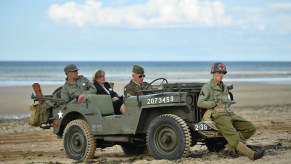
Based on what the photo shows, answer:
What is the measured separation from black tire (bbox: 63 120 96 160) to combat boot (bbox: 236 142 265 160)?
2843 mm

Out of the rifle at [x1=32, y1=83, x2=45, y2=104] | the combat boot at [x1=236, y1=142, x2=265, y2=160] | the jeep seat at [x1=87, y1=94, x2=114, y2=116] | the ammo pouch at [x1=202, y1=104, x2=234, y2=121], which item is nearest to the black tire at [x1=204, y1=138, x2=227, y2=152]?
the ammo pouch at [x1=202, y1=104, x2=234, y2=121]

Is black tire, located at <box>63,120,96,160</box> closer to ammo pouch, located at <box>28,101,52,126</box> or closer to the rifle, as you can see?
ammo pouch, located at <box>28,101,52,126</box>

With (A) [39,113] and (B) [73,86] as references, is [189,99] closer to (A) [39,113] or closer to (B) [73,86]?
(B) [73,86]

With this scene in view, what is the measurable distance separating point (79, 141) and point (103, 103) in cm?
85

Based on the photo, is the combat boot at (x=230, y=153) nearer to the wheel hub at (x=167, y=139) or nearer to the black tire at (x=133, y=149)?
the wheel hub at (x=167, y=139)

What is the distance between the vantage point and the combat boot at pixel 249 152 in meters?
10.2

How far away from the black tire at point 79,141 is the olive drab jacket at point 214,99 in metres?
2.40

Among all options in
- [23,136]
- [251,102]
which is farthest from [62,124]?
[251,102]

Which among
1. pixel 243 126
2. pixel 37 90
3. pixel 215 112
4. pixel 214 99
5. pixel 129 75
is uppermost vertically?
pixel 37 90

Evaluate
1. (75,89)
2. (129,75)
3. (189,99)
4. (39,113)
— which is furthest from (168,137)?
(129,75)

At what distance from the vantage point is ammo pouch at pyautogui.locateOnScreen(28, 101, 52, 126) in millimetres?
12383

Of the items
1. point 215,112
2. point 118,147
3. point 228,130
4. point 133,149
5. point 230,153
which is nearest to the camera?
point 228,130

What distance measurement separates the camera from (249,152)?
10.2m

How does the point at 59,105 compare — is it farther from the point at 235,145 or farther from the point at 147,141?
the point at 235,145
